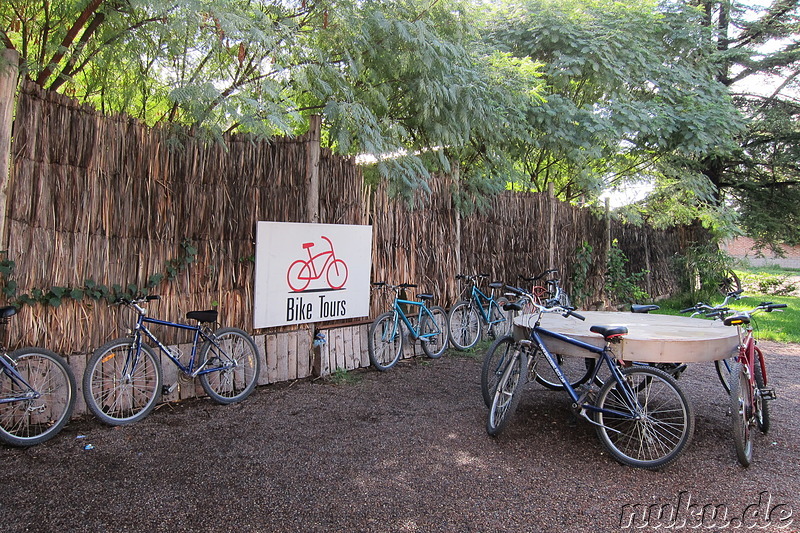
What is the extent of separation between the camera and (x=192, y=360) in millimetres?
4270

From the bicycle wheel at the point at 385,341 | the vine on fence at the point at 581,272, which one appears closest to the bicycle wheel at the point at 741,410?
the bicycle wheel at the point at 385,341

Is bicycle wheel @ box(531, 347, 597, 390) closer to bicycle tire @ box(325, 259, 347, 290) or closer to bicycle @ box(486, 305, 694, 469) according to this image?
bicycle @ box(486, 305, 694, 469)

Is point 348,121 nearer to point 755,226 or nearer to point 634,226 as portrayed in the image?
point 634,226

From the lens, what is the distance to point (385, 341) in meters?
5.85

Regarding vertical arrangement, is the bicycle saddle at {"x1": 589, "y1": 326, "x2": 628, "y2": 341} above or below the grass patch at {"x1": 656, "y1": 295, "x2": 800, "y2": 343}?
above

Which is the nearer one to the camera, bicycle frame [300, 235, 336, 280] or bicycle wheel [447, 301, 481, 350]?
bicycle frame [300, 235, 336, 280]

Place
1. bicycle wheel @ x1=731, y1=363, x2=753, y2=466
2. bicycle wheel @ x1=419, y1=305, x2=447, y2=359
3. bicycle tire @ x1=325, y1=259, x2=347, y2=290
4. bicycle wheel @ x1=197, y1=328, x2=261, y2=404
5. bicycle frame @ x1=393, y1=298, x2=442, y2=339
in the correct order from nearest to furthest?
bicycle wheel @ x1=731, y1=363, x2=753, y2=466, bicycle wheel @ x1=197, y1=328, x2=261, y2=404, bicycle tire @ x1=325, y1=259, x2=347, y2=290, bicycle frame @ x1=393, y1=298, x2=442, y2=339, bicycle wheel @ x1=419, y1=305, x2=447, y2=359

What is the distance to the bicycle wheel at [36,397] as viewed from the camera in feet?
11.0

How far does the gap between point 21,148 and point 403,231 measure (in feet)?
12.7

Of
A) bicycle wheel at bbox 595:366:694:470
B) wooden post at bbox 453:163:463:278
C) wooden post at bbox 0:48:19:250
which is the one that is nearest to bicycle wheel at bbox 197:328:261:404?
wooden post at bbox 0:48:19:250

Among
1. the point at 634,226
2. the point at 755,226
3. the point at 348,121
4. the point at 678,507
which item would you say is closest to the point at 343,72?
the point at 348,121

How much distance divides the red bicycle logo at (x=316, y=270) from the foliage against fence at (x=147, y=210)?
0.38m

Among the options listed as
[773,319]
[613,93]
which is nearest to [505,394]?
[613,93]

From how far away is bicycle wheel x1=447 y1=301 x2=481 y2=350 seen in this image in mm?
6914
